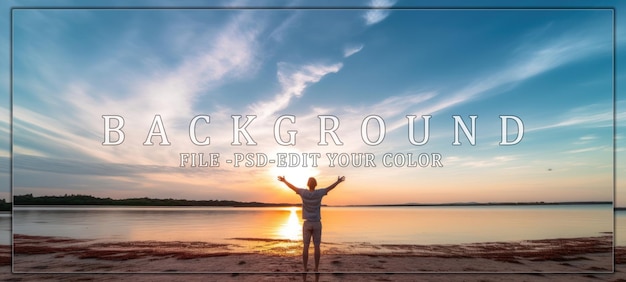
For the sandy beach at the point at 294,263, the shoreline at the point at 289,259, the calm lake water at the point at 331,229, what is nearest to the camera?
the sandy beach at the point at 294,263

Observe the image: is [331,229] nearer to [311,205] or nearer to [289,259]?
[289,259]

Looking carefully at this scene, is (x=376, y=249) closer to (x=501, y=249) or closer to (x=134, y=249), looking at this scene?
(x=501, y=249)

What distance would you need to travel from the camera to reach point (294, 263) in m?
11.8

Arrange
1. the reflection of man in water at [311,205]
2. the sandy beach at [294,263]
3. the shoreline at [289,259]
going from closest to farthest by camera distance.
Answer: the reflection of man in water at [311,205] < the sandy beach at [294,263] < the shoreline at [289,259]

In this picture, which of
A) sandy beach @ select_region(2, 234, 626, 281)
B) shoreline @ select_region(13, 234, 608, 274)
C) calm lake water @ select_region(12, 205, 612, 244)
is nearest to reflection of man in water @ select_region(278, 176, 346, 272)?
sandy beach @ select_region(2, 234, 626, 281)

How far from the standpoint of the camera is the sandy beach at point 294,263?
32.8 ft

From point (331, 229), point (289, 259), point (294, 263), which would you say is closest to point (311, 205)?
point (294, 263)

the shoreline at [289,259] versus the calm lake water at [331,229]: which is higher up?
the shoreline at [289,259]

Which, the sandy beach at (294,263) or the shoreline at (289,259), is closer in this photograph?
the sandy beach at (294,263)

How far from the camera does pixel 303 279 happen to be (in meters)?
9.49

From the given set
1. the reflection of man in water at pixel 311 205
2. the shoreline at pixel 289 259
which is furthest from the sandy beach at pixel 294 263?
the reflection of man in water at pixel 311 205

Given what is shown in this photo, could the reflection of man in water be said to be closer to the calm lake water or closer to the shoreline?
the shoreline

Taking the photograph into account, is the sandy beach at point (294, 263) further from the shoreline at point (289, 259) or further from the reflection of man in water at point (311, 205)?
the reflection of man in water at point (311, 205)

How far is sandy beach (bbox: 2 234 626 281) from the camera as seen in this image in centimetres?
1001
